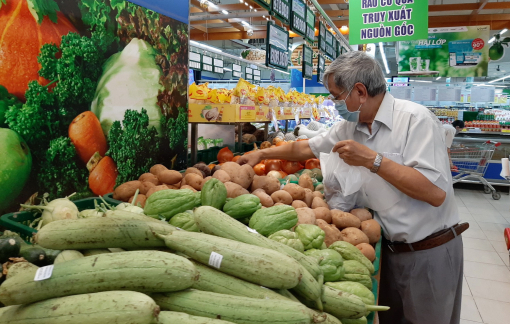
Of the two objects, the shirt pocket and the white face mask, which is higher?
the white face mask

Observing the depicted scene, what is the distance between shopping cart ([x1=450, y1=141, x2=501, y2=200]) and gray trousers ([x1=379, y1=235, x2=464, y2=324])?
6.90 meters

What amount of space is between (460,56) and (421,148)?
9.52m

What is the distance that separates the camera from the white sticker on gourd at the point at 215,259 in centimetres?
113

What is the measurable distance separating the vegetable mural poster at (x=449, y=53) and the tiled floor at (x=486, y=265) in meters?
3.83

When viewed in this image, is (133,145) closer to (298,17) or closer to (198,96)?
(198,96)

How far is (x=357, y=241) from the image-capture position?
6.55 ft

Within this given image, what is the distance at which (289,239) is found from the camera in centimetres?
153

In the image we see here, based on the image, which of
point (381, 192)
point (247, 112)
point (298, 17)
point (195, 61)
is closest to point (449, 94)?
point (195, 61)

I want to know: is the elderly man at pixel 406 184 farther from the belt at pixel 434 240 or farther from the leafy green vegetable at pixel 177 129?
the leafy green vegetable at pixel 177 129

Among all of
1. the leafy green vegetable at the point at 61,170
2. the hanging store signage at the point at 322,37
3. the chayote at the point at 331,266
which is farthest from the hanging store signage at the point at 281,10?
the chayote at the point at 331,266

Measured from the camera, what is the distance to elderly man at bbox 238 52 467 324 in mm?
2115

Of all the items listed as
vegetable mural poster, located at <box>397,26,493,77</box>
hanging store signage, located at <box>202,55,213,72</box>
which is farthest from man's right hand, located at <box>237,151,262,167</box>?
vegetable mural poster, located at <box>397,26,493,77</box>

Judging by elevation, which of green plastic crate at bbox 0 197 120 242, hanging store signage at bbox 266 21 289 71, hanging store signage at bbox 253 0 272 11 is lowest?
green plastic crate at bbox 0 197 120 242

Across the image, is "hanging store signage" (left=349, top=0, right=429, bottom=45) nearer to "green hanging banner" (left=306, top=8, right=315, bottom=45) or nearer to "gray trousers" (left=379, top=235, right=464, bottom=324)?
"green hanging banner" (left=306, top=8, right=315, bottom=45)
